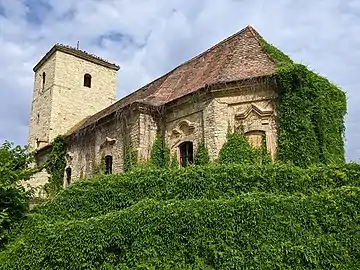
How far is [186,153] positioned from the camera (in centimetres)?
2170

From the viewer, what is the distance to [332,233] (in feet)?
44.0

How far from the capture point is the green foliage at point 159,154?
A: 2200cm

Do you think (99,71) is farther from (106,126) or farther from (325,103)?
(325,103)

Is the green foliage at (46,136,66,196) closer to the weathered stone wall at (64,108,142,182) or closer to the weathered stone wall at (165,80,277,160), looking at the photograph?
the weathered stone wall at (64,108,142,182)

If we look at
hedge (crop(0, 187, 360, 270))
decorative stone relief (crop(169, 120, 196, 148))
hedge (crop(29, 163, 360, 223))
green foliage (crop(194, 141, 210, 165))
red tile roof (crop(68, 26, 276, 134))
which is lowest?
hedge (crop(0, 187, 360, 270))

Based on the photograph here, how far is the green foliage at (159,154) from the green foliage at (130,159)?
32.9 inches

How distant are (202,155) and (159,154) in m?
3.00

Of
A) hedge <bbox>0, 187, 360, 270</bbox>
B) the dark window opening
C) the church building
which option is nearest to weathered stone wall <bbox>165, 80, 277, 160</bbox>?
the church building

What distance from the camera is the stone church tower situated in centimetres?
3759

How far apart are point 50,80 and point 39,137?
5005 millimetres

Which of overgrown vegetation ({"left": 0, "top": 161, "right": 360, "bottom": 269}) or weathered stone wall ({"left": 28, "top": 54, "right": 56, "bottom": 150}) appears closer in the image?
overgrown vegetation ({"left": 0, "top": 161, "right": 360, "bottom": 269})

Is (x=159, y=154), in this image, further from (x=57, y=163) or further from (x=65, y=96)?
(x=65, y=96)

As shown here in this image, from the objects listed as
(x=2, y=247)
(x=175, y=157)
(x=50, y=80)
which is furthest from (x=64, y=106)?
(x=2, y=247)

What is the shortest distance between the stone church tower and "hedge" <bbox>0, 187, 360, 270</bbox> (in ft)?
78.4
